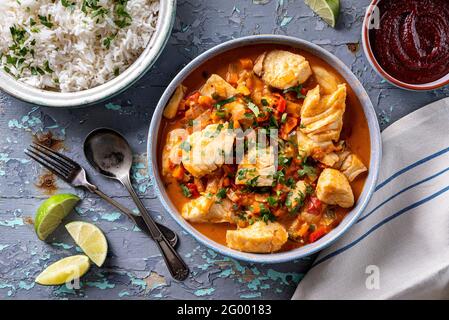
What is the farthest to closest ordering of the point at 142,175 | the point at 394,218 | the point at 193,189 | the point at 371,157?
the point at 142,175, the point at 394,218, the point at 193,189, the point at 371,157

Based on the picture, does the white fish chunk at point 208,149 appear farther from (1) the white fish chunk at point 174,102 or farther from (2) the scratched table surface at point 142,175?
(2) the scratched table surface at point 142,175

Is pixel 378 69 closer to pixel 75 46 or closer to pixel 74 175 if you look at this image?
pixel 75 46

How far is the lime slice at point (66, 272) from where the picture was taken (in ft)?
11.1

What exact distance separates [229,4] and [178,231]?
145 cm

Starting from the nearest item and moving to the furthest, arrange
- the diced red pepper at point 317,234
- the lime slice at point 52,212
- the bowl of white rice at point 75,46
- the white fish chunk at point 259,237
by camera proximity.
Answer: 1. the white fish chunk at point 259,237
2. the diced red pepper at point 317,234
3. the bowl of white rice at point 75,46
4. the lime slice at point 52,212

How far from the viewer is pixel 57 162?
340 cm

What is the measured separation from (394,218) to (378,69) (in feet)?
3.00

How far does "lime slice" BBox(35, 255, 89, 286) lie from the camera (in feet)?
11.1

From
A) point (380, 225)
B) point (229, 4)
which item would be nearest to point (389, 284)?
point (380, 225)

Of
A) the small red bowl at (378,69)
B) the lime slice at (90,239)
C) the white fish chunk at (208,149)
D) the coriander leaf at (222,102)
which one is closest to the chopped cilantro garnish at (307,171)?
the white fish chunk at (208,149)

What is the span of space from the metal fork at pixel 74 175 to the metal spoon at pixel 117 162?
6 centimetres

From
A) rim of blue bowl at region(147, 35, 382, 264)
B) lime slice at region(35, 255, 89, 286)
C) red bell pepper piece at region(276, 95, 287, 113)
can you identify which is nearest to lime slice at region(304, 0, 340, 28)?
rim of blue bowl at region(147, 35, 382, 264)

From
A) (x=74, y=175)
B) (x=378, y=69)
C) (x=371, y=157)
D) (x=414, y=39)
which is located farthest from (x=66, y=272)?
(x=414, y=39)
